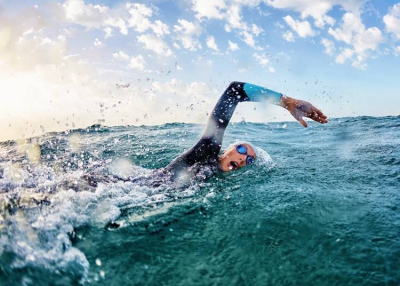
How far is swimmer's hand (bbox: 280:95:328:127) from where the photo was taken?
4859mm

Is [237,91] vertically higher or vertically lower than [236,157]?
higher

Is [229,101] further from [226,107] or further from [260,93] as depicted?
[260,93]

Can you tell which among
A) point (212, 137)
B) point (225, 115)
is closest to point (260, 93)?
point (225, 115)

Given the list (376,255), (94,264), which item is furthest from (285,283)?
(94,264)

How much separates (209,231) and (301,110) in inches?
101

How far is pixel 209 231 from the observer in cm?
373

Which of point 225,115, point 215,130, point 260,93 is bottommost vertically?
point 215,130

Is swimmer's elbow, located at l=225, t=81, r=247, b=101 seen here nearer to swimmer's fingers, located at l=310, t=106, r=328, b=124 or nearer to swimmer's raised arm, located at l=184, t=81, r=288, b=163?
swimmer's raised arm, located at l=184, t=81, r=288, b=163

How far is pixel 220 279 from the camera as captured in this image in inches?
114

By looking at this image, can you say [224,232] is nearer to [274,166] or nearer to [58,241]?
[58,241]

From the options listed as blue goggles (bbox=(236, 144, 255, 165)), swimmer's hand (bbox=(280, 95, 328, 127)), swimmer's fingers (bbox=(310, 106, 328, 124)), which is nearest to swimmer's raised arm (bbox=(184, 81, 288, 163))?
swimmer's hand (bbox=(280, 95, 328, 127))

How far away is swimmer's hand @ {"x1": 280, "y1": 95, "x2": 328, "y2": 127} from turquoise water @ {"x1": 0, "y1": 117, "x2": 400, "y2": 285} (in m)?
1.20

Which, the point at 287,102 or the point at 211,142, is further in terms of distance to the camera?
the point at 211,142

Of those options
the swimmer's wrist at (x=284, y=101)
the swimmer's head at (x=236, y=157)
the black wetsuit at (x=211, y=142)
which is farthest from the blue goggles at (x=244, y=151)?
the swimmer's wrist at (x=284, y=101)
